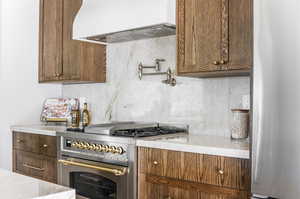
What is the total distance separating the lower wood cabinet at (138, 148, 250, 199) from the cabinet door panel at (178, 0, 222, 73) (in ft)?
2.05

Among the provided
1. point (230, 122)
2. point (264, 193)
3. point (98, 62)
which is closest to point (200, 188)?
point (264, 193)

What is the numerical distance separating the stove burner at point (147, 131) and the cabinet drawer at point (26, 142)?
1060 mm

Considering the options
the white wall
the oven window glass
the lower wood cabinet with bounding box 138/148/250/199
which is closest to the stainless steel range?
the oven window glass

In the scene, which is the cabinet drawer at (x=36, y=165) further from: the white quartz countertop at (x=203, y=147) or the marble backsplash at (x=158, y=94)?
the white quartz countertop at (x=203, y=147)

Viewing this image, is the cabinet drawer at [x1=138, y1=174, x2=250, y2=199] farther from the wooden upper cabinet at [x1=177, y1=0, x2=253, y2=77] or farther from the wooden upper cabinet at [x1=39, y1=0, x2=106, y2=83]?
the wooden upper cabinet at [x1=39, y1=0, x2=106, y2=83]

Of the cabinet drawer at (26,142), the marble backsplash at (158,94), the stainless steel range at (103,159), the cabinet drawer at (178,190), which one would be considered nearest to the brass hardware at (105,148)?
the stainless steel range at (103,159)

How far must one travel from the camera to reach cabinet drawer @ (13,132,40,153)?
10.4 feet

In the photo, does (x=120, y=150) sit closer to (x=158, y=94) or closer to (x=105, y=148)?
(x=105, y=148)

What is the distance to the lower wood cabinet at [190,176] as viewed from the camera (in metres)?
1.80

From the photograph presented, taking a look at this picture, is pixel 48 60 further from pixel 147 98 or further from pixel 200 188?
pixel 200 188

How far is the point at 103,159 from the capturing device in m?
2.46

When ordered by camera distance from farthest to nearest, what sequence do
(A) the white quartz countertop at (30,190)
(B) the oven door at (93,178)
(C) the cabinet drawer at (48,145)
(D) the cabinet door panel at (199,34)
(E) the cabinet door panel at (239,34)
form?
(C) the cabinet drawer at (48,145) < (B) the oven door at (93,178) < (D) the cabinet door panel at (199,34) < (E) the cabinet door panel at (239,34) < (A) the white quartz countertop at (30,190)

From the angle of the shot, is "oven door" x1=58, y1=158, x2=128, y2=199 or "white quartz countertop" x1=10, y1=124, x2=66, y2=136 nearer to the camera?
"oven door" x1=58, y1=158, x2=128, y2=199

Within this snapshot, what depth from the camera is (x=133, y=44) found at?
310 cm
